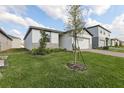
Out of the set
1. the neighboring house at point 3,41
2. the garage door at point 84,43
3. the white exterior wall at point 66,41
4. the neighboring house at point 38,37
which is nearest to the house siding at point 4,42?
the neighboring house at point 3,41

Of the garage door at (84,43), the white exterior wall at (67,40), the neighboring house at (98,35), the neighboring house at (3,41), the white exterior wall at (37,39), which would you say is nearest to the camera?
the white exterior wall at (37,39)

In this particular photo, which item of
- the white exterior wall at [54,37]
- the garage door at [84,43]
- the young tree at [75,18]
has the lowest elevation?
the garage door at [84,43]

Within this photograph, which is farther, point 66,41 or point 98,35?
point 98,35

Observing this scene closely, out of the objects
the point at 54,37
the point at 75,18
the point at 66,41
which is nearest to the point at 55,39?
the point at 54,37

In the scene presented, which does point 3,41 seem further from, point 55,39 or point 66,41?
point 66,41

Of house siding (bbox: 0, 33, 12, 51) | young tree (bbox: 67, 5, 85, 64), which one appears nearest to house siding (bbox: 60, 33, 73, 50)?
house siding (bbox: 0, 33, 12, 51)

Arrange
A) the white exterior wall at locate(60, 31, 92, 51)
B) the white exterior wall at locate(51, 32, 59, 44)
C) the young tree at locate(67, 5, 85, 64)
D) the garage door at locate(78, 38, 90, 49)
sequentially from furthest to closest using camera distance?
the garage door at locate(78, 38, 90, 49)
the white exterior wall at locate(60, 31, 92, 51)
the white exterior wall at locate(51, 32, 59, 44)
the young tree at locate(67, 5, 85, 64)

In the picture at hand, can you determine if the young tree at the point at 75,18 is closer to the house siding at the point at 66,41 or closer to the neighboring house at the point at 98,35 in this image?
the house siding at the point at 66,41

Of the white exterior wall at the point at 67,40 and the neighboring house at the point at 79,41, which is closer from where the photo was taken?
the white exterior wall at the point at 67,40

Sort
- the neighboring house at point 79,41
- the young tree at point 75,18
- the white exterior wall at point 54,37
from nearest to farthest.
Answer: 1. the young tree at point 75,18
2. the white exterior wall at point 54,37
3. the neighboring house at point 79,41

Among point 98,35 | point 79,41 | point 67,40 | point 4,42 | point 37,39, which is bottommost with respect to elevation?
point 4,42

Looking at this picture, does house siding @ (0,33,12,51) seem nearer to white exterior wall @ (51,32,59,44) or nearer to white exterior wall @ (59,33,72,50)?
white exterior wall @ (51,32,59,44)

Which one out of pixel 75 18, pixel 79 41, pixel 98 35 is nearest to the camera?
pixel 75 18
